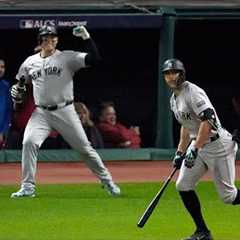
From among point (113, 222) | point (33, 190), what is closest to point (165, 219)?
point (113, 222)

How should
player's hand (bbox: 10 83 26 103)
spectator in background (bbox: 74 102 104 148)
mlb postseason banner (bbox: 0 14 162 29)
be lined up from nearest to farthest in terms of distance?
player's hand (bbox: 10 83 26 103) → mlb postseason banner (bbox: 0 14 162 29) → spectator in background (bbox: 74 102 104 148)

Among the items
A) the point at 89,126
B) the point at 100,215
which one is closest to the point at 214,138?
the point at 100,215

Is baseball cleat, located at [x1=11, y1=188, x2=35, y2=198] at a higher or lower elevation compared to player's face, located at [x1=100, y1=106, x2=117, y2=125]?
higher

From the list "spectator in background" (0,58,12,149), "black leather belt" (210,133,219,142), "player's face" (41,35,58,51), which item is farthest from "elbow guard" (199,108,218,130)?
"spectator in background" (0,58,12,149)

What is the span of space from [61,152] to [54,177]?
7.15 feet

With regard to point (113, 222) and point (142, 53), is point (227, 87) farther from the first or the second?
point (113, 222)

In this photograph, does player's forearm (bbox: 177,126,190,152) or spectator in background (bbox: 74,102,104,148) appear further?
spectator in background (bbox: 74,102,104,148)

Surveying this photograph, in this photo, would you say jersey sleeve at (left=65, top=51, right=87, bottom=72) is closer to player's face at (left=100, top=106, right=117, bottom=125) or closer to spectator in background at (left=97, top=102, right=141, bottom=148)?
player's face at (left=100, top=106, right=117, bottom=125)

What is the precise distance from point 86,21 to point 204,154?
7.23 m

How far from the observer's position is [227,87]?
18.2 m

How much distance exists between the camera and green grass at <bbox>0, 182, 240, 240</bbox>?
29.7ft

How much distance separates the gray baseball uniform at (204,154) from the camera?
29.0ft

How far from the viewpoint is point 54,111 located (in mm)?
11461

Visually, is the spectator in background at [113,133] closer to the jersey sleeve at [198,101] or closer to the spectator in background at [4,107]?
the spectator in background at [4,107]
